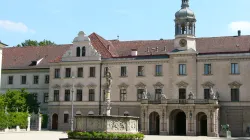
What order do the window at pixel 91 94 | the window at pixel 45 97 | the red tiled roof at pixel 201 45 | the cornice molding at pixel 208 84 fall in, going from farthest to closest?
1. the window at pixel 45 97
2. the window at pixel 91 94
3. the red tiled roof at pixel 201 45
4. the cornice molding at pixel 208 84

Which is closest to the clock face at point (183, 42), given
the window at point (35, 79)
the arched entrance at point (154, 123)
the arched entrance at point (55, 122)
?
the arched entrance at point (154, 123)

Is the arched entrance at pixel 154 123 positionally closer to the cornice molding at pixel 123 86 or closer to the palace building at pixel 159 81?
the palace building at pixel 159 81

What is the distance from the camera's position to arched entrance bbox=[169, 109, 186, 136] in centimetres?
5359

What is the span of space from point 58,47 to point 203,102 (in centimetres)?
2801

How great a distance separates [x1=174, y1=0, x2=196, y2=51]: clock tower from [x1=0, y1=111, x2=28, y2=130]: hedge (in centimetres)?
2194

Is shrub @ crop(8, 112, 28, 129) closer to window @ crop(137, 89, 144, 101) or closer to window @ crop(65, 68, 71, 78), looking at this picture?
window @ crop(65, 68, 71, 78)

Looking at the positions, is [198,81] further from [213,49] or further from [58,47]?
[58,47]

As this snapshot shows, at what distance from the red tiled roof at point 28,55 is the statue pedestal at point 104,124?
3441 cm

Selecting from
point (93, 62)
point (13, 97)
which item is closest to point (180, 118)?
point (93, 62)

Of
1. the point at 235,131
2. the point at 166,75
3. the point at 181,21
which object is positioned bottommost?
the point at 235,131

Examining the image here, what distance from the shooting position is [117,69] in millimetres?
58062

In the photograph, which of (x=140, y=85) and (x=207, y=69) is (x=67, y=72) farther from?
(x=207, y=69)

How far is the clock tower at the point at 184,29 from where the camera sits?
55.0 meters

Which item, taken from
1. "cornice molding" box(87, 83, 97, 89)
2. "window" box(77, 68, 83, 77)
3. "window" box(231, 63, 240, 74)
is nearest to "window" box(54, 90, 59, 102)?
"window" box(77, 68, 83, 77)
